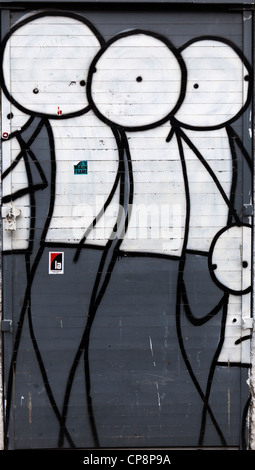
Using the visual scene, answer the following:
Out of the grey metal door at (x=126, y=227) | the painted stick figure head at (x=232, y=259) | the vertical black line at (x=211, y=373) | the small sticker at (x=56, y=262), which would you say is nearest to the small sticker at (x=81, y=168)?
the grey metal door at (x=126, y=227)

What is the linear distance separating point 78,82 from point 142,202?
98 centimetres

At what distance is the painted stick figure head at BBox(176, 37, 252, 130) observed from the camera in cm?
385

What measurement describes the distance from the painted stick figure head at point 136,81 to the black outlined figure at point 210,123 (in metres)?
0.12

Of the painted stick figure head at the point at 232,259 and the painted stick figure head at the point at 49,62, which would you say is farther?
the painted stick figure head at the point at 232,259

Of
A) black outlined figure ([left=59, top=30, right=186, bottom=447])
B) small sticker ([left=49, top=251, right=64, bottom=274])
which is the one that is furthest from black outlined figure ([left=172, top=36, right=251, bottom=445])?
small sticker ([left=49, top=251, right=64, bottom=274])

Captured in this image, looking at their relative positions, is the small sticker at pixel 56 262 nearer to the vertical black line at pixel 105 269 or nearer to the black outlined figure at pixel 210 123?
the vertical black line at pixel 105 269

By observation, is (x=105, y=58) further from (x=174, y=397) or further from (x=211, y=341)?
(x=174, y=397)

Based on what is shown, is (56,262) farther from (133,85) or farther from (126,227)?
(133,85)

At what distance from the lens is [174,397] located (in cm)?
396

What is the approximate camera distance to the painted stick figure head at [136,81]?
383cm

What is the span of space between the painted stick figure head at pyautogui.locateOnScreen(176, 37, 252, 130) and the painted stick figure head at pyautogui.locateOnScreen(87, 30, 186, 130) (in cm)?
8

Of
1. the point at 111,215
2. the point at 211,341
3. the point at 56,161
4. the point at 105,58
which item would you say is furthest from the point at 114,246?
the point at 105,58

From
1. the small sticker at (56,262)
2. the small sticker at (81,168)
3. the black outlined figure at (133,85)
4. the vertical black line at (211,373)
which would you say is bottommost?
the vertical black line at (211,373)

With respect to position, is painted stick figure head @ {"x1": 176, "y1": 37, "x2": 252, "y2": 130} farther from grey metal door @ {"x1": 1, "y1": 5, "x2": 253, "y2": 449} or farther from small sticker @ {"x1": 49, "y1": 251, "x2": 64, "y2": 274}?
small sticker @ {"x1": 49, "y1": 251, "x2": 64, "y2": 274}
